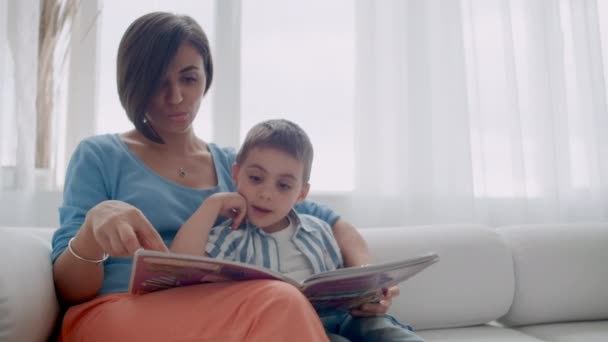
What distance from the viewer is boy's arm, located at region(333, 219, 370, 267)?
127 cm

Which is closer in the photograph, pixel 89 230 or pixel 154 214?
pixel 89 230

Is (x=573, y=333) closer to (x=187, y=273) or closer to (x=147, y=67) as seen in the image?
(x=187, y=273)

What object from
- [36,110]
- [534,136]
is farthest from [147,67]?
[534,136]

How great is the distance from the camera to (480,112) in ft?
6.93

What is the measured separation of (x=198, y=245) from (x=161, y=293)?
23 centimetres

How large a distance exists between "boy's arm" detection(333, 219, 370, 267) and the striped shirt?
0.10ft

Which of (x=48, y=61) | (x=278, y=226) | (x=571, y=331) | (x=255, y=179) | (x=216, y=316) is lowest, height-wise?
(x=571, y=331)

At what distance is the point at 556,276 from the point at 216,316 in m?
1.34

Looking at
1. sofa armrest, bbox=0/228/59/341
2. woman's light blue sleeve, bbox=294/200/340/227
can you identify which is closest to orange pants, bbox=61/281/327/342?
sofa armrest, bbox=0/228/59/341

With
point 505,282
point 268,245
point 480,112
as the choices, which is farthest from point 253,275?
point 480,112

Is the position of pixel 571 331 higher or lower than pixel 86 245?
lower

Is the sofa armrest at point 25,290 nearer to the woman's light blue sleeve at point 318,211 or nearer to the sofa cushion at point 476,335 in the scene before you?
the woman's light blue sleeve at point 318,211

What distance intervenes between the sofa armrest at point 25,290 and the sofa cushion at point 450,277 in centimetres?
90

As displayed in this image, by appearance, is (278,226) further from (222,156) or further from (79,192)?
(79,192)
